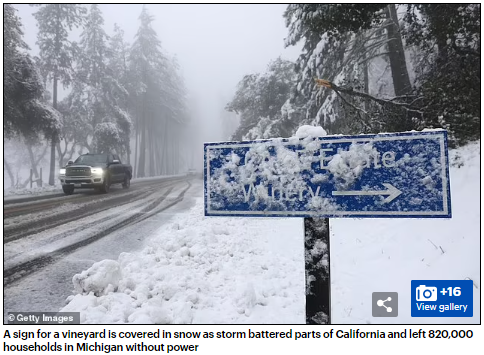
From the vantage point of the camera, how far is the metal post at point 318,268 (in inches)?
72.2

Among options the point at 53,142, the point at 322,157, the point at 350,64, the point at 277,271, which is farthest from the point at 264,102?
the point at 53,142

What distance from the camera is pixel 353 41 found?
546 centimetres

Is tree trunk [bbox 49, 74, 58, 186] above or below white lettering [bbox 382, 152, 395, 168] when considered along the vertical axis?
above

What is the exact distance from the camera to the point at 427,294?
2.31 metres

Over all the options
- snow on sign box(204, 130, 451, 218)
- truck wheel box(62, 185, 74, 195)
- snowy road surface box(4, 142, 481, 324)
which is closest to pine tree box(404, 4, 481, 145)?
snowy road surface box(4, 142, 481, 324)

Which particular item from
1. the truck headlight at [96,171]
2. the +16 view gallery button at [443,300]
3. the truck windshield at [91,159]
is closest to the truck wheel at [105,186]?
the truck headlight at [96,171]

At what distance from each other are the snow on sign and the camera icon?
1.13 meters

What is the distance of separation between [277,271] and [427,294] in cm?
154

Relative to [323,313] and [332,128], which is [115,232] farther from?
[332,128]

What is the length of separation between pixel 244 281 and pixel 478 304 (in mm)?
2325

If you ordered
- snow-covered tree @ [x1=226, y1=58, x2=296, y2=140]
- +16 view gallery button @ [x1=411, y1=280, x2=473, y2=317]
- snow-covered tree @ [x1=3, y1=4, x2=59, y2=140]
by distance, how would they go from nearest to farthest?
1. +16 view gallery button @ [x1=411, y1=280, x2=473, y2=317]
2. snow-covered tree @ [x1=226, y1=58, x2=296, y2=140]
3. snow-covered tree @ [x1=3, y1=4, x2=59, y2=140]

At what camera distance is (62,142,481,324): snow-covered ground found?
8.09 feet

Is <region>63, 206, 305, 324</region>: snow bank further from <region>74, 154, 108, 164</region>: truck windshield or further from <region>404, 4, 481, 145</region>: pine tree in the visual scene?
<region>74, 154, 108, 164</region>: truck windshield

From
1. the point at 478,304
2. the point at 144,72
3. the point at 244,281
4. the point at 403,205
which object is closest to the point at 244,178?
the point at 403,205
